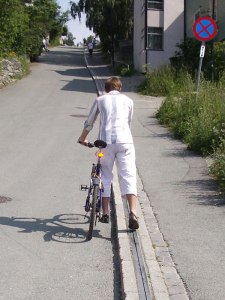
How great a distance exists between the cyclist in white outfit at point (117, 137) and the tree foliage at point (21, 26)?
30.5 m

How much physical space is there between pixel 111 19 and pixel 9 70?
46.8 ft

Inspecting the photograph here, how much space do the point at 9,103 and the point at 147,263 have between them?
62.6 feet

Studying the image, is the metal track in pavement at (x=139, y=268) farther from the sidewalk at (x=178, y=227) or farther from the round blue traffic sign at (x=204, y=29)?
the round blue traffic sign at (x=204, y=29)

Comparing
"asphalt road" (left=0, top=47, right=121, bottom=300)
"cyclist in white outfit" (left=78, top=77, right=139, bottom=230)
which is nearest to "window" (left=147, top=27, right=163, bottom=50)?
"asphalt road" (left=0, top=47, right=121, bottom=300)

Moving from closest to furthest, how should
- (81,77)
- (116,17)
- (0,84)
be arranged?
(0,84) → (81,77) → (116,17)

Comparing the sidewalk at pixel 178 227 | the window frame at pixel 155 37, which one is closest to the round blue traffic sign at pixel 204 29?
the sidewalk at pixel 178 227

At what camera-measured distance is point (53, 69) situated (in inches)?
1638

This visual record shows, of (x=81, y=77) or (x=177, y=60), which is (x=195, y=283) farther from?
(x=81, y=77)

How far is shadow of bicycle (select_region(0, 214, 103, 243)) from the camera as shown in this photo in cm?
641

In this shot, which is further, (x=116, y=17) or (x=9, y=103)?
(x=116, y=17)

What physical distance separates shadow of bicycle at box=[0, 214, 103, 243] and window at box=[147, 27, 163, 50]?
96.3 feet

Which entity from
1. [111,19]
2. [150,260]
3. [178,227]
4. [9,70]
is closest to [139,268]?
[150,260]

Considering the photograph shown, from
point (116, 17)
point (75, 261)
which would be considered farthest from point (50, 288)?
point (116, 17)

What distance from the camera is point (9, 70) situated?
33.3 meters
